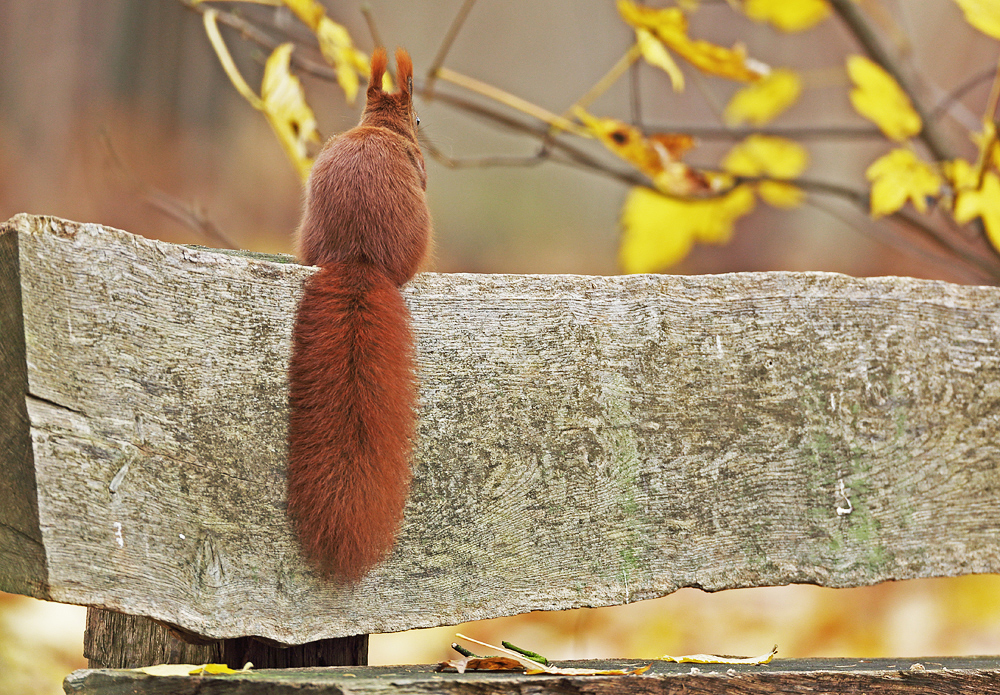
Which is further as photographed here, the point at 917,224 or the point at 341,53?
the point at 917,224

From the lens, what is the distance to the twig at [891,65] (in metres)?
1.76

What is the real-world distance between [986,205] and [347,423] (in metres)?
1.29

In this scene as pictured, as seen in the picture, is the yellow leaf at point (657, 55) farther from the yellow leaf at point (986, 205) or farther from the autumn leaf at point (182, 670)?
the autumn leaf at point (182, 670)

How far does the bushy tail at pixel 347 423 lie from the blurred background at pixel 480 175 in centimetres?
118

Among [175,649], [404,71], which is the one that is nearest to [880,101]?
[404,71]

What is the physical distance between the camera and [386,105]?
3.82 ft

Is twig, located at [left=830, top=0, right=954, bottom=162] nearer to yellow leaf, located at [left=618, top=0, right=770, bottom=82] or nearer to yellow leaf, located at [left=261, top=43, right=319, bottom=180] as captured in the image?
yellow leaf, located at [left=618, top=0, right=770, bottom=82]

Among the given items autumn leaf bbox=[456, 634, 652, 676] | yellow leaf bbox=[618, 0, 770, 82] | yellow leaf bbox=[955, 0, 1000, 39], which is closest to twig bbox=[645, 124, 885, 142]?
yellow leaf bbox=[618, 0, 770, 82]

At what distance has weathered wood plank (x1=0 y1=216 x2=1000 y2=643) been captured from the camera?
846mm

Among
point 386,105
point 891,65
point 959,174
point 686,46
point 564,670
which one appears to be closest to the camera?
point 564,670

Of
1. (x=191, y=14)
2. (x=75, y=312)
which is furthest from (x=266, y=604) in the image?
(x=191, y=14)

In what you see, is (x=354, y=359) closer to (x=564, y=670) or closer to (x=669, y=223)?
(x=564, y=670)

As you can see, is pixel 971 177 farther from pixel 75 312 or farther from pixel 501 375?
pixel 75 312

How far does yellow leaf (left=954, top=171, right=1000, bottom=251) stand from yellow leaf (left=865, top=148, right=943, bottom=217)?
9 cm
